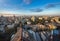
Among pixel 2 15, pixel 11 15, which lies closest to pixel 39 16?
pixel 11 15

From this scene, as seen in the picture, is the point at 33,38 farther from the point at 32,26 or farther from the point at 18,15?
the point at 18,15

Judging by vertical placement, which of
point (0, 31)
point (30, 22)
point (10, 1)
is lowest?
point (0, 31)

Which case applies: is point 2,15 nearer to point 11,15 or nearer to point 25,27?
point 11,15

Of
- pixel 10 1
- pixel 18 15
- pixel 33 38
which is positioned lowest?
pixel 33 38

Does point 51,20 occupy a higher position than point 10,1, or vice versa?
point 10,1

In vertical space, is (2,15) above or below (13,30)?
above

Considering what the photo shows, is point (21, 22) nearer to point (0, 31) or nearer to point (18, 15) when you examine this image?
point (18, 15)

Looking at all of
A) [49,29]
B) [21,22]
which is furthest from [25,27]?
[49,29]
